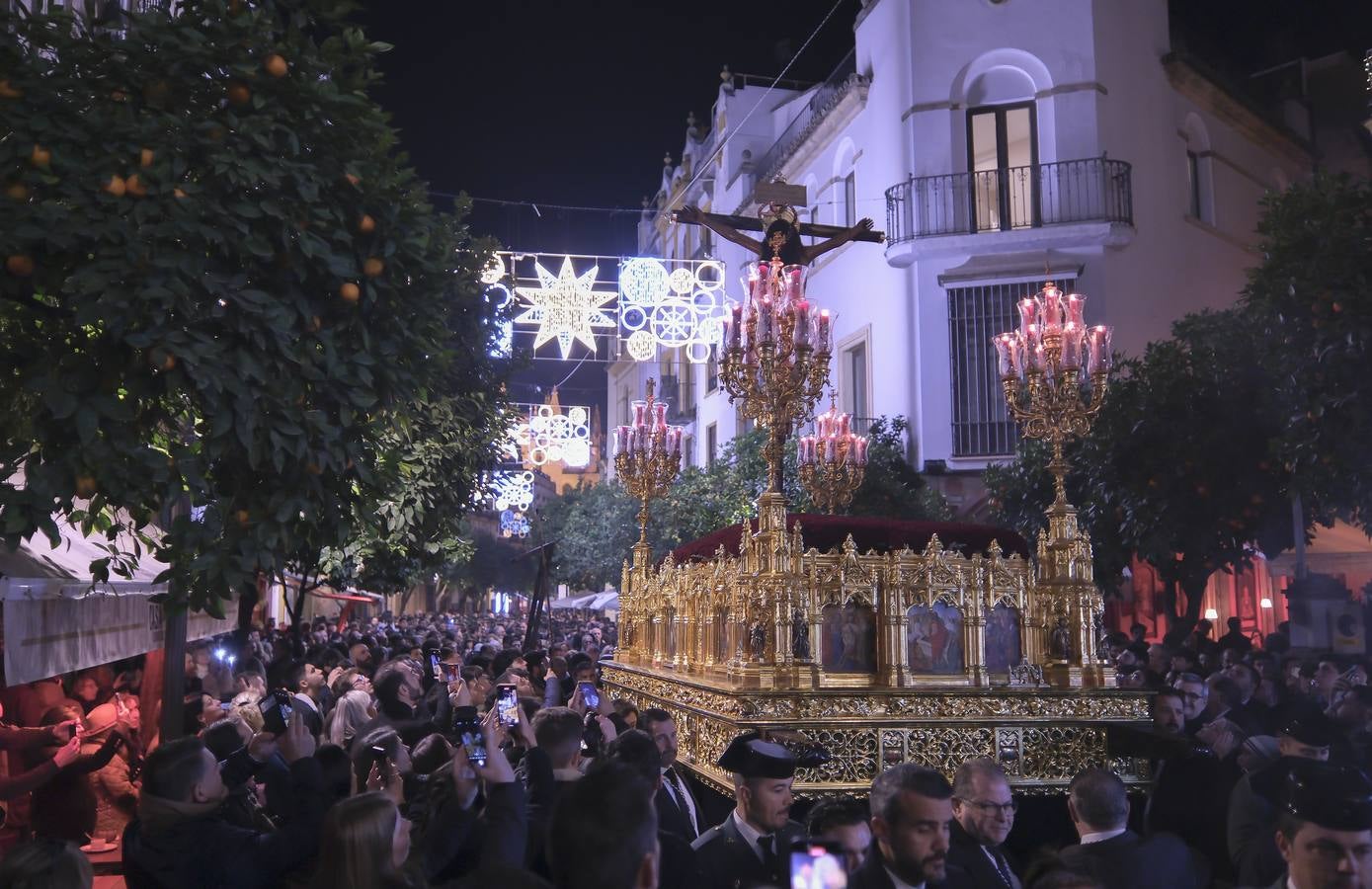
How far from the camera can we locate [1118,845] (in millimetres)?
5289

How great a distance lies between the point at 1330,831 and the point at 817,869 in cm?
166

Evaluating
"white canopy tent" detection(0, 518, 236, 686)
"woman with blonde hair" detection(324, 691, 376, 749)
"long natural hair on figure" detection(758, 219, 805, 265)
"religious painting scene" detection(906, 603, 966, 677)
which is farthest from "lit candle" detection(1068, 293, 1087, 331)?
"white canopy tent" detection(0, 518, 236, 686)

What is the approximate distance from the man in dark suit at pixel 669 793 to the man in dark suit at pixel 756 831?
682 mm

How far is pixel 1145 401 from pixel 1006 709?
10.2 metres

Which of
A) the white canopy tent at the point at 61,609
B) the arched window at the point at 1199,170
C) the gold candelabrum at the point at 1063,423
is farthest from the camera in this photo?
the arched window at the point at 1199,170

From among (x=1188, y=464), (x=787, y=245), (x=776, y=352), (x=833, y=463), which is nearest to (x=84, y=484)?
(x=776, y=352)

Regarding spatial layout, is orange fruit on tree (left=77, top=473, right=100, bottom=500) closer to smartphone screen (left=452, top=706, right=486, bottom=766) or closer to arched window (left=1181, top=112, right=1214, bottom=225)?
smartphone screen (left=452, top=706, right=486, bottom=766)

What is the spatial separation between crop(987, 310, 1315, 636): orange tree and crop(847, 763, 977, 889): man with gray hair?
46.0ft

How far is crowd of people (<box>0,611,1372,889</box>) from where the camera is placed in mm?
3734

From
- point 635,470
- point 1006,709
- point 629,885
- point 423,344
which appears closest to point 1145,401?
point 635,470

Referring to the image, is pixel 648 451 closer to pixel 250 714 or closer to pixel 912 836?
pixel 250 714

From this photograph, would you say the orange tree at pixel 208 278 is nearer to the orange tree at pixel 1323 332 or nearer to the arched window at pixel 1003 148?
the orange tree at pixel 1323 332

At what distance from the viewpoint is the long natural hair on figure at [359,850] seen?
157 inches

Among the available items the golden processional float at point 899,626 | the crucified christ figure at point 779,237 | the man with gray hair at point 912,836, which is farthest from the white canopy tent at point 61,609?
the crucified christ figure at point 779,237
